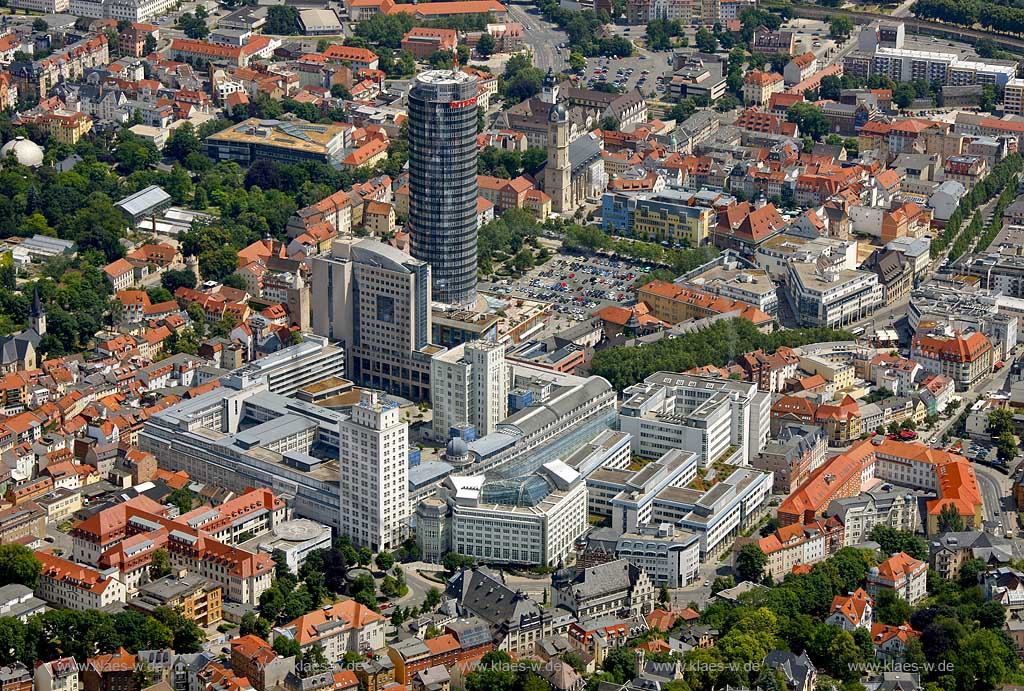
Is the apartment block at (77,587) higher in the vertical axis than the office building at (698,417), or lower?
lower

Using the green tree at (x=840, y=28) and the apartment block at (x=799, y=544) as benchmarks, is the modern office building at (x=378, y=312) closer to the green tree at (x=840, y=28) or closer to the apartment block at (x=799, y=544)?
the apartment block at (x=799, y=544)

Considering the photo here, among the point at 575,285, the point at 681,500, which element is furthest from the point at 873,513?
the point at 575,285

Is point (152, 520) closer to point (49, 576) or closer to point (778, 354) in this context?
point (49, 576)

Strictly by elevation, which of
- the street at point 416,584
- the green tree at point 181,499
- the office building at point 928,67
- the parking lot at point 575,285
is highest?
the office building at point 928,67

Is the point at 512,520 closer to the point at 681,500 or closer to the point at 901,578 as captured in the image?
the point at 681,500

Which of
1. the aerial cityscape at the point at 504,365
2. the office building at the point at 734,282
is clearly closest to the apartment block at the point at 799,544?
the aerial cityscape at the point at 504,365

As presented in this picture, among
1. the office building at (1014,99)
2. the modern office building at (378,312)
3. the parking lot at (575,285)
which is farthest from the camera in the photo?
the office building at (1014,99)

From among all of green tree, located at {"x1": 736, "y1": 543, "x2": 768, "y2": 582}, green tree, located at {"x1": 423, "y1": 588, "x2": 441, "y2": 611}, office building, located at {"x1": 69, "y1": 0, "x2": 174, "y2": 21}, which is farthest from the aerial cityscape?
office building, located at {"x1": 69, "y1": 0, "x2": 174, "y2": 21}

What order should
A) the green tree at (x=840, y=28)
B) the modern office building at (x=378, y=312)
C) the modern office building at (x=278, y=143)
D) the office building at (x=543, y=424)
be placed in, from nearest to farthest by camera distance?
the office building at (x=543, y=424)
the modern office building at (x=378, y=312)
the modern office building at (x=278, y=143)
the green tree at (x=840, y=28)
